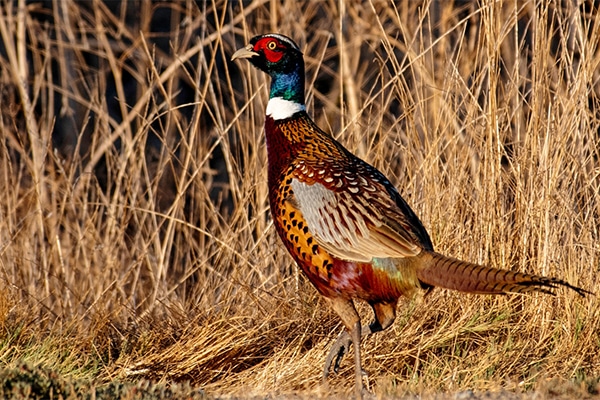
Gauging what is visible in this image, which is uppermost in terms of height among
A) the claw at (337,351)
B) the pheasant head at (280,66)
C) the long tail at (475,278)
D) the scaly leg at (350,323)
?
the pheasant head at (280,66)

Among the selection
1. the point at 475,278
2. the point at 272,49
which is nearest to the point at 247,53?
the point at 272,49

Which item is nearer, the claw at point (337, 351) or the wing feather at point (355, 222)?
the wing feather at point (355, 222)

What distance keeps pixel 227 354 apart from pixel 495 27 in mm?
1972

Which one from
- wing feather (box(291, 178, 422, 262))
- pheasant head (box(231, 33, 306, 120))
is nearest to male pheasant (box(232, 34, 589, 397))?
wing feather (box(291, 178, 422, 262))

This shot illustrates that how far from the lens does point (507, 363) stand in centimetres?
443

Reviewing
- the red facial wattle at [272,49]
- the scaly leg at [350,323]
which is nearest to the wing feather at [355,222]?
the scaly leg at [350,323]

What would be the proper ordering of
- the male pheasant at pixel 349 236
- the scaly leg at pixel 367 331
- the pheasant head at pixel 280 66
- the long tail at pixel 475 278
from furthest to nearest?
the pheasant head at pixel 280 66 < the scaly leg at pixel 367 331 < the male pheasant at pixel 349 236 < the long tail at pixel 475 278

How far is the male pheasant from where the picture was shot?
4.06 m

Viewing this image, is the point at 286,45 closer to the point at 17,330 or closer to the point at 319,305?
the point at 319,305

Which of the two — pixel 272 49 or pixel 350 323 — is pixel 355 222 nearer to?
pixel 350 323

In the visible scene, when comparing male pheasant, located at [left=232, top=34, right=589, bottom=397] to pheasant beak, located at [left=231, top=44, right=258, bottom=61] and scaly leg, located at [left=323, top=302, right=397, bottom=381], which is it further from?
pheasant beak, located at [left=231, top=44, right=258, bottom=61]

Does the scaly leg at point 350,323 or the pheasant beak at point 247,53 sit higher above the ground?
the pheasant beak at point 247,53

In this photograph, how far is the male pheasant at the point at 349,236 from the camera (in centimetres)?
406

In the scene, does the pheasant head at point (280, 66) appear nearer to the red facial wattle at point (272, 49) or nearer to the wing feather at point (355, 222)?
the red facial wattle at point (272, 49)
